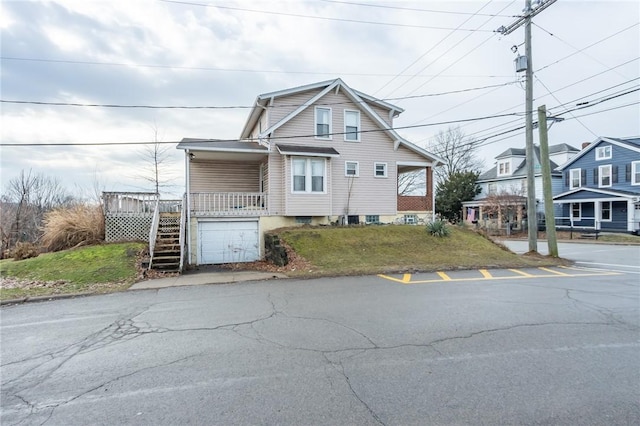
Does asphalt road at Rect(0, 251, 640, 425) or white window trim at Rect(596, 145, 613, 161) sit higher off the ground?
white window trim at Rect(596, 145, 613, 161)

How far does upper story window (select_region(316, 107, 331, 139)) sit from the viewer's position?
17.8 meters

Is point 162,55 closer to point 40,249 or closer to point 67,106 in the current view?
point 67,106

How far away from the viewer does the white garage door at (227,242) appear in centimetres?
1523

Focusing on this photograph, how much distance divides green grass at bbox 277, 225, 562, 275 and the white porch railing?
2.09m

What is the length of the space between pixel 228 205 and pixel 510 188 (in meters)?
32.7

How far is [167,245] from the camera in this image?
42.2 ft

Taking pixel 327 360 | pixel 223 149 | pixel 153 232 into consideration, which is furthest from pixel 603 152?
pixel 327 360

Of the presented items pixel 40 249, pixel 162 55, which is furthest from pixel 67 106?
pixel 40 249

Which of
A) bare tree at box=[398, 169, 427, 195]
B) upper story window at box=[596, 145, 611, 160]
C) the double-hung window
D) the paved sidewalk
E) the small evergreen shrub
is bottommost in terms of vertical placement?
the paved sidewalk

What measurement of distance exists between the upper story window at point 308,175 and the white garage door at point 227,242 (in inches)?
114

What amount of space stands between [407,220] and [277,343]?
15.9 metres

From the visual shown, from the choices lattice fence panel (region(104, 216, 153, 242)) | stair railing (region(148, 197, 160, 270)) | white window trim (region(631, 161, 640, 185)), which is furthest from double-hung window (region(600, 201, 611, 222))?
lattice fence panel (region(104, 216, 153, 242))

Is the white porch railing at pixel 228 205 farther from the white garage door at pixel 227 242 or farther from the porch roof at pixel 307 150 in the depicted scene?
the porch roof at pixel 307 150

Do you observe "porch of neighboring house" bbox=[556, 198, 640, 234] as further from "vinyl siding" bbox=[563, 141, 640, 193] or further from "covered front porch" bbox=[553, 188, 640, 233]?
"vinyl siding" bbox=[563, 141, 640, 193]
